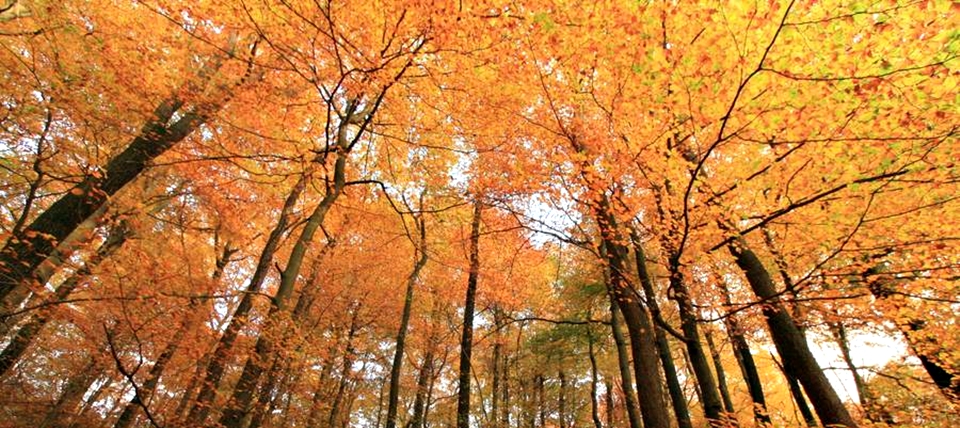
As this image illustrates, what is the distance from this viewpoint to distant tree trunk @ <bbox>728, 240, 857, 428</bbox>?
499cm

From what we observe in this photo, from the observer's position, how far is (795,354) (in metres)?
5.33

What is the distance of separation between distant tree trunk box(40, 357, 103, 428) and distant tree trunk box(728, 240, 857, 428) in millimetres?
13308

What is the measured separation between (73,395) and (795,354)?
1621 centimetres

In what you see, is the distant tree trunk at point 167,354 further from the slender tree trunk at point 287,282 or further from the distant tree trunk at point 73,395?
the distant tree trunk at point 73,395

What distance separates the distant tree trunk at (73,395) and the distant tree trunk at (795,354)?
13.3 meters

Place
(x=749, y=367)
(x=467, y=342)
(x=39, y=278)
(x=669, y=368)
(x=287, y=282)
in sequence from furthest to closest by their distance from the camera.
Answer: (x=467, y=342) < (x=749, y=367) < (x=669, y=368) < (x=287, y=282) < (x=39, y=278)

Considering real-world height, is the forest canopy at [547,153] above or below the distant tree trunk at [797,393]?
above

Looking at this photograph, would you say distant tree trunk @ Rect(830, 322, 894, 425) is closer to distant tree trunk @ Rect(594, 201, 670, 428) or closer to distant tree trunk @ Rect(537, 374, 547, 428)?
distant tree trunk @ Rect(594, 201, 670, 428)

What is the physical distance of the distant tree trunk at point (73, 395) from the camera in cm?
948

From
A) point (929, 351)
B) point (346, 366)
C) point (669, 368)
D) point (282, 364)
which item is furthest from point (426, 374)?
point (929, 351)

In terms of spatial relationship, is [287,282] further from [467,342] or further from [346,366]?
[346,366]

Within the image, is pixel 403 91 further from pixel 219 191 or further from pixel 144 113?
pixel 219 191

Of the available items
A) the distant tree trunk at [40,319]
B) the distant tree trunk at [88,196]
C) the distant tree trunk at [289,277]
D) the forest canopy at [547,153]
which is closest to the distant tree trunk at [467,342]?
the forest canopy at [547,153]

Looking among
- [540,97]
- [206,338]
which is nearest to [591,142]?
[540,97]
